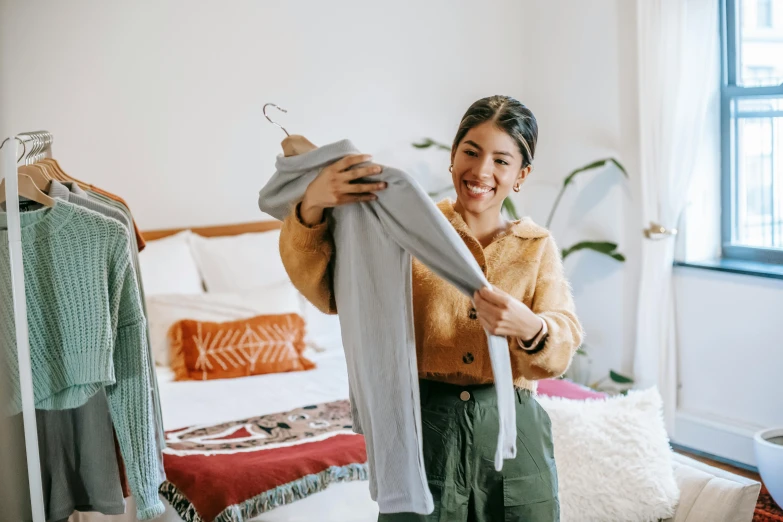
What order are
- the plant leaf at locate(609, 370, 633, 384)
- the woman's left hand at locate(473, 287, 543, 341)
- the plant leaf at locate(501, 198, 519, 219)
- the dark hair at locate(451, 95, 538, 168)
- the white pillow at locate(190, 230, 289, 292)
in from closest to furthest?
the woman's left hand at locate(473, 287, 543, 341), the dark hair at locate(451, 95, 538, 168), the white pillow at locate(190, 230, 289, 292), the plant leaf at locate(609, 370, 633, 384), the plant leaf at locate(501, 198, 519, 219)

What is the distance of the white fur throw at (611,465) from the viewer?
2.04 metres

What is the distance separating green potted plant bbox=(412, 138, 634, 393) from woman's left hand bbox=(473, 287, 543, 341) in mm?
2625

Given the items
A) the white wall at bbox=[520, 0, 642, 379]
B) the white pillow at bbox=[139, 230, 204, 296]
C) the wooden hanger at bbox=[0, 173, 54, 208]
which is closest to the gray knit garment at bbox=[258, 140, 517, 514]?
the wooden hanger at bbox=[0, 173, 54, 208]

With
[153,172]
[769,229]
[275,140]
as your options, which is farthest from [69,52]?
[769,229]

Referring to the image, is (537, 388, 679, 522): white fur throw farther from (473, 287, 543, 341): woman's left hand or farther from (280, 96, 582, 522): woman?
(473, 287, 543, 341): woman's left hand

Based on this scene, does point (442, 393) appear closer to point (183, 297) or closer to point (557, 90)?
point (183, 297)

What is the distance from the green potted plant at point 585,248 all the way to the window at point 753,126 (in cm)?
51

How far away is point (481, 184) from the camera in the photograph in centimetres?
142

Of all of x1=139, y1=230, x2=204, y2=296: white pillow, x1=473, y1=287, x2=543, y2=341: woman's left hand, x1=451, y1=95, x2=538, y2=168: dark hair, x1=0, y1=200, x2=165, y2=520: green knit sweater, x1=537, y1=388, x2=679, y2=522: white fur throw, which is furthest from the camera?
x1=139, y1=230, x2=204, y2=296: white pillow

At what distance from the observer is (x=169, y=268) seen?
339 centimetres

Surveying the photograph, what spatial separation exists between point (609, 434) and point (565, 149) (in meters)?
2.39

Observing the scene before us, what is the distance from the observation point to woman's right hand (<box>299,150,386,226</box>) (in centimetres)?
125

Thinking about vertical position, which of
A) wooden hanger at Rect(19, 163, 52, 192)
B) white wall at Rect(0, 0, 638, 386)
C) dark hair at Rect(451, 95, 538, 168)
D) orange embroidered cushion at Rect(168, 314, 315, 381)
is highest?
white wall at Rect(0, 0, 638, 386)

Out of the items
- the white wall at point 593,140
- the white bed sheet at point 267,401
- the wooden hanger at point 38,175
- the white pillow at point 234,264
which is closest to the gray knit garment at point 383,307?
the wooden hanger at point 38,175
